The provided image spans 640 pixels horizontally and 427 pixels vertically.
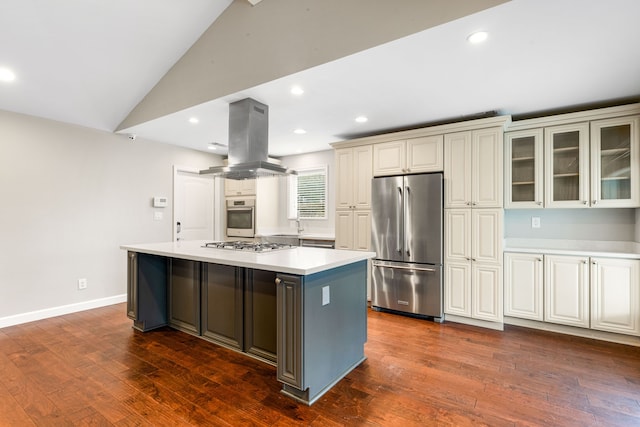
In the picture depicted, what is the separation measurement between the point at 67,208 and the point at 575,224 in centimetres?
603

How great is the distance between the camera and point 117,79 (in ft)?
11.1

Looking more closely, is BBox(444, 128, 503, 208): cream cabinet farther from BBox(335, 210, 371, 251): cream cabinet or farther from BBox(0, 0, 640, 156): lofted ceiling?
BBox(335, 210, 371, 251): cream cabinet

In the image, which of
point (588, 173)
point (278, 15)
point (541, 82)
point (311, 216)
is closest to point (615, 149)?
point (588, 173)

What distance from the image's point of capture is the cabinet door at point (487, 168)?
131 inches

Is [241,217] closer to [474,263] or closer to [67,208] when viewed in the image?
[67,208]

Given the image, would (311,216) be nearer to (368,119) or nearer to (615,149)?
(368,119)

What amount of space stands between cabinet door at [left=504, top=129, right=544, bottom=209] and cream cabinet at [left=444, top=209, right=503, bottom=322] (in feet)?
1.30

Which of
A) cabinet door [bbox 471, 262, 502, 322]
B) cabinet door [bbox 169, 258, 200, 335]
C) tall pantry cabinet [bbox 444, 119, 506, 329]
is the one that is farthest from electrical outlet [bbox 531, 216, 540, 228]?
cabinet door [bbox 169, 258, 200, 335]

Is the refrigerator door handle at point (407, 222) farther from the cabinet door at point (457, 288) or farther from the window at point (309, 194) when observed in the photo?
the window at point (309, 194)

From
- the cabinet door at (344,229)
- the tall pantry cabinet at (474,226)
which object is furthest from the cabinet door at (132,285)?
the tall pantry cabinet at (474,226)

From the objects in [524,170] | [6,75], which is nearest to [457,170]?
[524,170]

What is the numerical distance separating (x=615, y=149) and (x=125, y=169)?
19.2ft

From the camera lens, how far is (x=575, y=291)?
10.2ft

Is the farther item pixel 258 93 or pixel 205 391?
pixel 258 93
